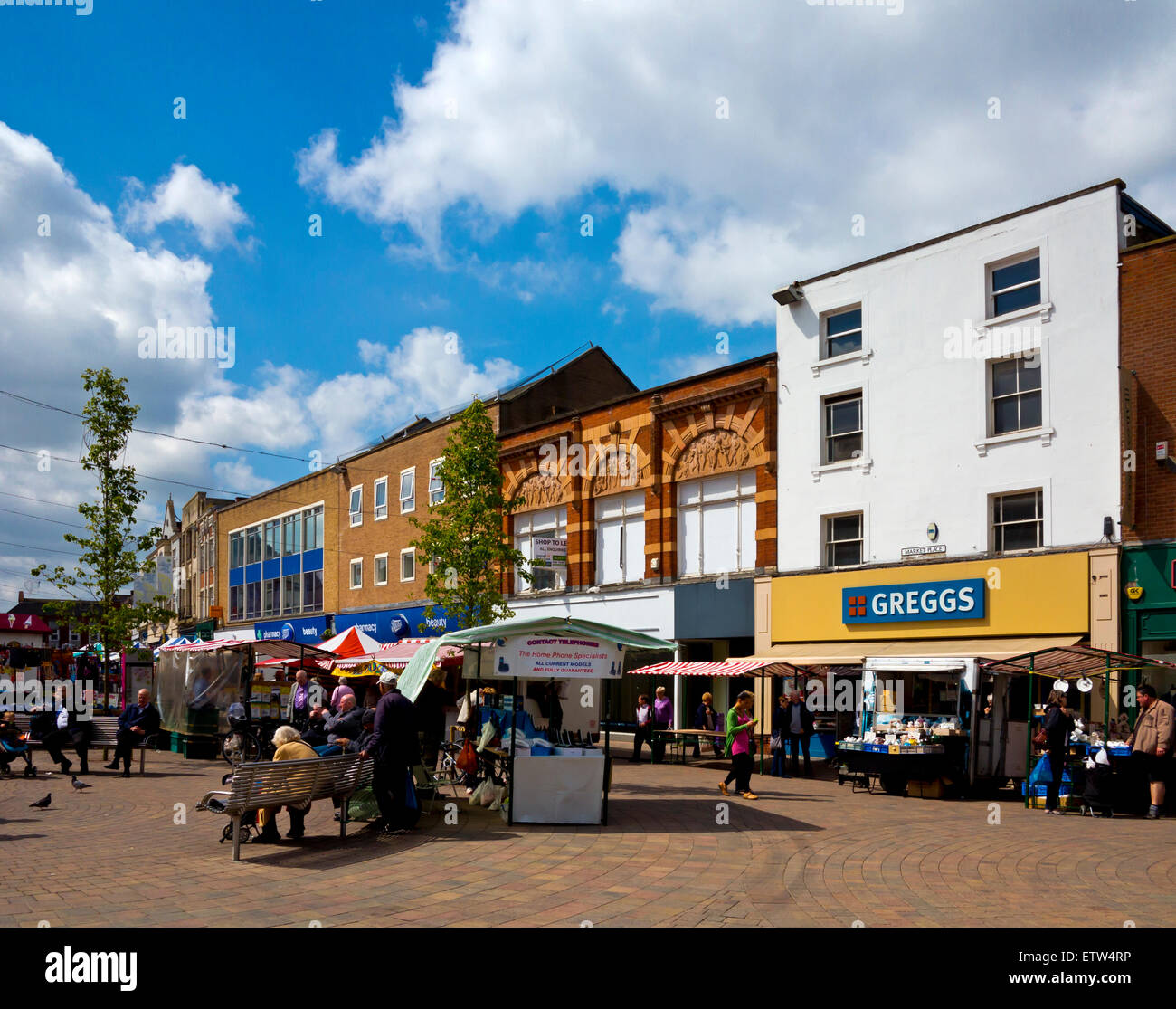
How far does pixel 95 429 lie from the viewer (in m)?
23.0

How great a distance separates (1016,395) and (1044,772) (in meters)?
9.15

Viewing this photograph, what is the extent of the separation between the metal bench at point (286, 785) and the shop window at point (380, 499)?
31832 mm

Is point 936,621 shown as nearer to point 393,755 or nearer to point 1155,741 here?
point 1155,741

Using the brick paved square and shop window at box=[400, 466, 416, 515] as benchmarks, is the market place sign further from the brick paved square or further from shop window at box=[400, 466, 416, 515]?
shop window at box=[400, 466, 416, 515]

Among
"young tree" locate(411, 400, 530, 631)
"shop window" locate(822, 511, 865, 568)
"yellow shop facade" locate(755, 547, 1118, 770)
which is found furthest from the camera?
"shop window" locate(822, 511, 865, 568)

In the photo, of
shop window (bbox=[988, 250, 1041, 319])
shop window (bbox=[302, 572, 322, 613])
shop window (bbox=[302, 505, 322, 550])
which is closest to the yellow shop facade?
shop window (bbox=[988, 250, 1041, 319])

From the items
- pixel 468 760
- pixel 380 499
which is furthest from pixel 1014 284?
pixel 380 499

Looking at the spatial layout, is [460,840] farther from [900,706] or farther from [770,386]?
[770,386]

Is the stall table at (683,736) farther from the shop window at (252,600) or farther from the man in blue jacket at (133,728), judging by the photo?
the shop window at (252,600)

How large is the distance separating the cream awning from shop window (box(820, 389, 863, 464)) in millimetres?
4464

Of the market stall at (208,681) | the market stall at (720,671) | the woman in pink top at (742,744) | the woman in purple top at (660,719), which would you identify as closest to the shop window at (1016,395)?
the market stall at (720,671)

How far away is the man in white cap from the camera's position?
36.6ft

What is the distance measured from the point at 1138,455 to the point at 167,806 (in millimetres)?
17623

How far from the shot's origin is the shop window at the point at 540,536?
32.8 metres
